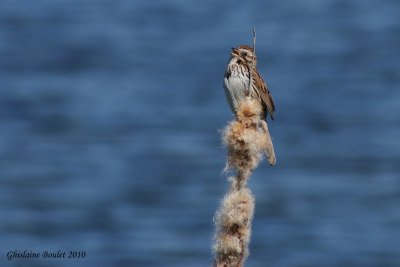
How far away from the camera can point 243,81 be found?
5316 millimetres

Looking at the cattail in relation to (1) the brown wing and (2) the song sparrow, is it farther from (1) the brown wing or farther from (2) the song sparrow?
(1) the brown wing

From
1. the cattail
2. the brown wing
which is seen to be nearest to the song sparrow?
the brown wing

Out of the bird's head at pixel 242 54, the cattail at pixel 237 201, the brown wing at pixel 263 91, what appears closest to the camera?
the cattail at pixel 237 201

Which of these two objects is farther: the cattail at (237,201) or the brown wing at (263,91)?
the brown wing at (263,91)

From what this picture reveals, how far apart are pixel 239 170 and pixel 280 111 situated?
45.2ft

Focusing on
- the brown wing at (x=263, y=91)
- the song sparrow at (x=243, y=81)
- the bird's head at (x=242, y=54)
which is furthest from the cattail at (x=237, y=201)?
the bird's head at (x=242, y=54)

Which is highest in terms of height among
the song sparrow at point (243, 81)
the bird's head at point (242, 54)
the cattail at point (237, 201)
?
the bird's head at point (242, 54)

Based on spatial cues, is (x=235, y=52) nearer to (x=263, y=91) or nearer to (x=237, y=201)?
(x=263, y=91)

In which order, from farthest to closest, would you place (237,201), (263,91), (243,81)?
1. (263,91)
2. (243,81)
3. (237,201)

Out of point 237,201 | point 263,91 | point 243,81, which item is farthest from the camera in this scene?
point 263,91

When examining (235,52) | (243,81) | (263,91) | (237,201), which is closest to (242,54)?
(235,52)

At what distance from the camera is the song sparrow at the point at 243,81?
523 centimetres

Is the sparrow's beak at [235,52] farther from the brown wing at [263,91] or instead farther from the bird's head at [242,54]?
the brown wing at [263,91]

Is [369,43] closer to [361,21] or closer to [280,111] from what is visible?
[361,21]
